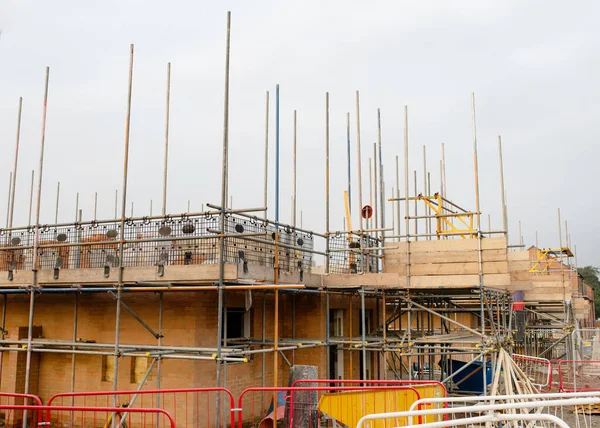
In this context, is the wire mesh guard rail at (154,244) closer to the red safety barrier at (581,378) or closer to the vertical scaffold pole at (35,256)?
the vertical scaffold pole at (35,256)

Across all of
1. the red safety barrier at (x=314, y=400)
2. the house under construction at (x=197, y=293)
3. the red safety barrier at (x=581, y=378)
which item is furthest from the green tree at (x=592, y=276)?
Result: the red safety barrier at (x=314, y=400)

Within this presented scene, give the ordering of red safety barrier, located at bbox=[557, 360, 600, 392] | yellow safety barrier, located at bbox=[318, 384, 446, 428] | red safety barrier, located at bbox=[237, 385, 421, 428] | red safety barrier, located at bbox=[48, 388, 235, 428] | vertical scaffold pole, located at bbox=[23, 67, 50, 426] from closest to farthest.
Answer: red safety barrier, located at bbox=[237, 385, 421, 428] < yellow safety barrier, located at bbox=[318, 384, 446, 428] < red safety barrier, located at bbox=[48, 388, 235, 428] < vertical scaffold pole, located at bbox=[23, 67, 50, 426] < red safety barrier, located at bbox=[557, 360, 600, 392]

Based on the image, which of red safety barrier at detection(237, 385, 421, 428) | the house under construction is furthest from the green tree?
red safety barrier at detection(237, 385, 421, 428)

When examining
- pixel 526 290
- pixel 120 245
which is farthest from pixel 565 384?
pixel 120 245

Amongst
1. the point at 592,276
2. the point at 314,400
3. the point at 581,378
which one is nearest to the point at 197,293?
the point at 314,400

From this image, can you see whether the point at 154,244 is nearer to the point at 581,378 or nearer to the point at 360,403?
the point at 360,403

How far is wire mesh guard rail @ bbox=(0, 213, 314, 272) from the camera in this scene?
1291 centimetres

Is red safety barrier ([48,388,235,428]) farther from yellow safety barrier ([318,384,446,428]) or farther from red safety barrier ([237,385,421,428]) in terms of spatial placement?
yellow safety barrier ([318,384,446,428])

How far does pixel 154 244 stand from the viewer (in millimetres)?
13352

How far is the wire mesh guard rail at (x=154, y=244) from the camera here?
12906mm

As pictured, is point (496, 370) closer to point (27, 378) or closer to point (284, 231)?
point (284, 231)

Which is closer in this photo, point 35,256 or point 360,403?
point 360,403

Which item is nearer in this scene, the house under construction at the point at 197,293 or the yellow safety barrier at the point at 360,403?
the yellow safety barrier at the point at 360,403

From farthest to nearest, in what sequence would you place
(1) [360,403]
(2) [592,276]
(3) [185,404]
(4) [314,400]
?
(2) [592,276] → (3) [185,404] → (4) [314,400] → (1) [360,403]
